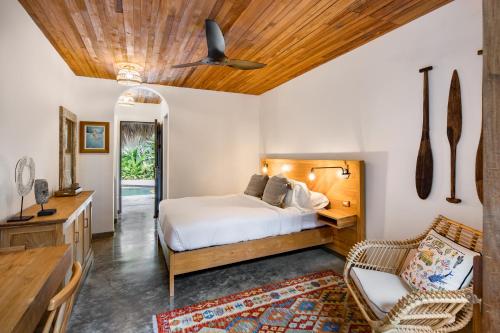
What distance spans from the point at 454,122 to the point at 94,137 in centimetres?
481

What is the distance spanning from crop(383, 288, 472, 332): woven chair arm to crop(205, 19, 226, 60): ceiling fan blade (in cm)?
251

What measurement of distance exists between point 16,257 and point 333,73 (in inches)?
143

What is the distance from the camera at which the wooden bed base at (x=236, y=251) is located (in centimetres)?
256

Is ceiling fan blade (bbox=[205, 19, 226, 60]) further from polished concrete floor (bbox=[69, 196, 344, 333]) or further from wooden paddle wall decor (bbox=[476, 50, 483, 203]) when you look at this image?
polished concrete floor (bbox=[69, 196, 344, 333])

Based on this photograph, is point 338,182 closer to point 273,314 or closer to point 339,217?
point 339,217

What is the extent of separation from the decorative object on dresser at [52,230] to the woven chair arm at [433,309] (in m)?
2.41

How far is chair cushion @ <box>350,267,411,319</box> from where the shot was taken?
165 centimetres

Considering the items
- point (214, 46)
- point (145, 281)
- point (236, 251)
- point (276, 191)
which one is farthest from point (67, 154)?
point (276, 191)

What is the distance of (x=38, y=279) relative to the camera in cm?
112

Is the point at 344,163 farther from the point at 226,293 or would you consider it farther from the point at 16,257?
the point at 16,257

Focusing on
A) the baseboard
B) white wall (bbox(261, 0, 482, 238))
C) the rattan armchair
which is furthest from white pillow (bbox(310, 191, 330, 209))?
the baseboard

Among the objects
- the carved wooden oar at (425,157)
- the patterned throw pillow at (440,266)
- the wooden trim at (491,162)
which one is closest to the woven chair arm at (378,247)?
the patterned throw pillow at (440,266)

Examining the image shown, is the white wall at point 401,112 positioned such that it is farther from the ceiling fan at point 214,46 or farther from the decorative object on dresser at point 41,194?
the decorative object on dresser at point 41,194

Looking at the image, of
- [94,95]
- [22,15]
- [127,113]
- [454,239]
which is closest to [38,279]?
[22,15]
